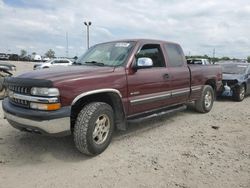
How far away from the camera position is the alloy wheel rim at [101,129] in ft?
15.6

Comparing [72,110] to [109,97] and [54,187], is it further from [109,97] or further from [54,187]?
[54,187]

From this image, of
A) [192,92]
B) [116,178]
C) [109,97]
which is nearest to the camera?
[116,178]

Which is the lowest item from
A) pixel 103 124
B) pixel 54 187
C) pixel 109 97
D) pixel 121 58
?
pixel 54 187

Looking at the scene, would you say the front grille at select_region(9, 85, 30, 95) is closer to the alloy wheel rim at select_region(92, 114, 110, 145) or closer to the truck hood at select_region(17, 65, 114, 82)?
the truck hood at select_region(17, 65, 114, 82)

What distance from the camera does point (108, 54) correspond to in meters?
5.80

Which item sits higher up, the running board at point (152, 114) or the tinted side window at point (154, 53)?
the tinted side window at point (154, 53)

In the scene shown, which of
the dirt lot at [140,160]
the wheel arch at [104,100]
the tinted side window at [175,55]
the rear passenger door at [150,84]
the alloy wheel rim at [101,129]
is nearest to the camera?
the dirt lot at [140,160]

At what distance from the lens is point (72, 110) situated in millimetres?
4680

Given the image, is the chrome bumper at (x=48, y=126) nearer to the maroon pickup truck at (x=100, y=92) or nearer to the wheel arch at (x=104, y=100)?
the maroon pickup truck at (x=100, y=92)

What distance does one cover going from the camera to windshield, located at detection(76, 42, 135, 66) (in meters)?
5.53

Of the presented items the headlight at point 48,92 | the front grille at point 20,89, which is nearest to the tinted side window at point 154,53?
the headlight at point 48,92

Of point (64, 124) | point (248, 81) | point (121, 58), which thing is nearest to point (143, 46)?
point (121, 58)

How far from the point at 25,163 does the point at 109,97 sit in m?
1.71

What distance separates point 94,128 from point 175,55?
10.2 ft
